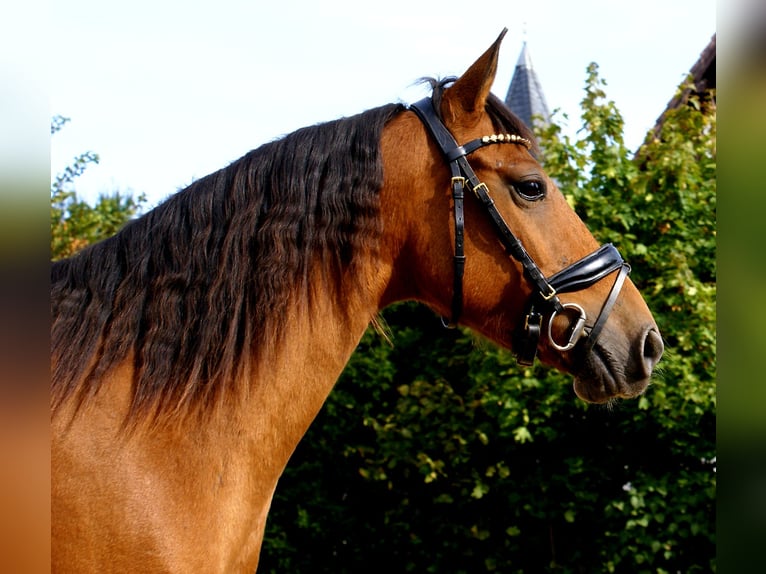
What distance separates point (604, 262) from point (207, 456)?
53.9 inches

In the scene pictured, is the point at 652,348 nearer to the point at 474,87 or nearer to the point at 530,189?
the point at 530,189

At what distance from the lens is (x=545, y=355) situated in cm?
243

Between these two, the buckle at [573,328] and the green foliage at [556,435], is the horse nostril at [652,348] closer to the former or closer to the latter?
the buckle at [573,328]

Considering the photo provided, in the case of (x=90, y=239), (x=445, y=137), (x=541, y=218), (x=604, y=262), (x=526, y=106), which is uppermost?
(x=526, y=106)

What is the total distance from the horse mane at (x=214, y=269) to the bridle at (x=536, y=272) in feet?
0.84

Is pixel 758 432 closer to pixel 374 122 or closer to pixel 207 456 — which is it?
pixel 207 456

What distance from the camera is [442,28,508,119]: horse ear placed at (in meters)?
2.30

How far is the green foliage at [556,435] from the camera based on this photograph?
5.12m

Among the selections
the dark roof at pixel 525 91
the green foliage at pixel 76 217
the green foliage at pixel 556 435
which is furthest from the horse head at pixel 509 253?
the dark roof at pixel 525 91

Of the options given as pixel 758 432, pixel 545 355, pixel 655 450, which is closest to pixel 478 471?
pixel 655 450

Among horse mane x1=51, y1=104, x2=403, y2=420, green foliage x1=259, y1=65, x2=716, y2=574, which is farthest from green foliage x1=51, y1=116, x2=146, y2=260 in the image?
horse mane x1=51, y1=104, x2=403, y2=420

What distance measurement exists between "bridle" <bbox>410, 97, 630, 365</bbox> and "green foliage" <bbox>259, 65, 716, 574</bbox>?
105 inches

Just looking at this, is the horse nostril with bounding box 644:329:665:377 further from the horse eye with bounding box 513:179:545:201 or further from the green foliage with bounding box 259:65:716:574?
the green foliage with bounding box 259:65:716:574

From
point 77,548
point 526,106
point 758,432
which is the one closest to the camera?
point 758,432
